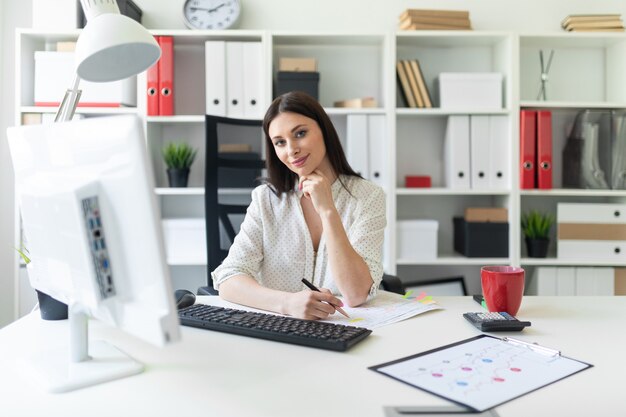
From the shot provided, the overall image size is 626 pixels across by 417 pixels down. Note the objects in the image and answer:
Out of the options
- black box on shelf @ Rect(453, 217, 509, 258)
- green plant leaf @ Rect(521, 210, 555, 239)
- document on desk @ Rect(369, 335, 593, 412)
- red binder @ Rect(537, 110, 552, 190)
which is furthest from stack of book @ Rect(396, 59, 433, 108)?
document on desk @ Rect(369, 335, 593, 412)

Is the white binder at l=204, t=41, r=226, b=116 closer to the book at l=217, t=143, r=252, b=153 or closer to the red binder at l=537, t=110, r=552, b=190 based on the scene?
the book at l=217, t=143, r=252, b=153

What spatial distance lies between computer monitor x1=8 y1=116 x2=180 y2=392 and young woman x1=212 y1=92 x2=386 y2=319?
1.88ft

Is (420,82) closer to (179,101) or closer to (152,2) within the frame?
(179,101)

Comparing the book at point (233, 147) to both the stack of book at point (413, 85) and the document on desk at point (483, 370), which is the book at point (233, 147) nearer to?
the stack of book at point (413, 85)

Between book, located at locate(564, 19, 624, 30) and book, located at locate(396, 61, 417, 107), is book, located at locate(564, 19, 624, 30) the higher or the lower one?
the higher one

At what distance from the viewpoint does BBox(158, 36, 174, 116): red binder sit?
106 inches

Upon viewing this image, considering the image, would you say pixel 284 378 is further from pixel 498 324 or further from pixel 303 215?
pixel 303 215

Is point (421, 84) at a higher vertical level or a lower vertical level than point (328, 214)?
higher

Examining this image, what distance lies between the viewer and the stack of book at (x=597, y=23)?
2.77 m

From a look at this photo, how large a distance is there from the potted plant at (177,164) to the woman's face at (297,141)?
127 cm

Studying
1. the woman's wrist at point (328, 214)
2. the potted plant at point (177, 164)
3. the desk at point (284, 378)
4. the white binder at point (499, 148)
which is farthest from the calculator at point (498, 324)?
the potted plant at point (177, 164)

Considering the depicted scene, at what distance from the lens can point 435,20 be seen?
2.76m

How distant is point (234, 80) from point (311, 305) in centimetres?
184

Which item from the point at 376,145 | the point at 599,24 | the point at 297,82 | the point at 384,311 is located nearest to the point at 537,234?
the point at 376,145
